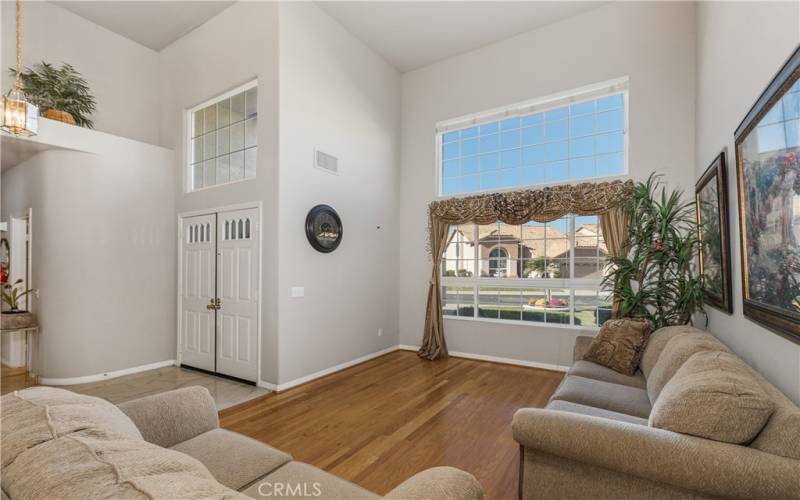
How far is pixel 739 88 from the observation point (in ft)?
7.95

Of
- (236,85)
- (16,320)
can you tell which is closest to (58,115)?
(236,85)

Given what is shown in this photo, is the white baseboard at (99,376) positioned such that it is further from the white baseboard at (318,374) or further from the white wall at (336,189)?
the white wall at (336,189)

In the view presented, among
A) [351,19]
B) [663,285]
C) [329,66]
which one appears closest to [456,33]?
[351,19]

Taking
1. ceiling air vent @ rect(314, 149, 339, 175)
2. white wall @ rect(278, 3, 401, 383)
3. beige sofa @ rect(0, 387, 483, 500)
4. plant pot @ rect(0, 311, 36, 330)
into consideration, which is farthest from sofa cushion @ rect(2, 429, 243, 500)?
plant pot @ rect(0, 311, 36, 330)

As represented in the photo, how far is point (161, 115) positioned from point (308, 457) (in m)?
5.44

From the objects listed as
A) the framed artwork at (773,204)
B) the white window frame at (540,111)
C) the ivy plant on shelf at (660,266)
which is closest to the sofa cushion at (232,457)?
the framed artwork at (773,204)

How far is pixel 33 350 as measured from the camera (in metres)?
4.44

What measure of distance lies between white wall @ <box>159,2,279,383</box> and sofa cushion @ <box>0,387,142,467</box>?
2990 millimetres

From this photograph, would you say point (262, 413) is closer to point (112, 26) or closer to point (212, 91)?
point (212, 91)

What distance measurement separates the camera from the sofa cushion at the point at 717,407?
1409mm

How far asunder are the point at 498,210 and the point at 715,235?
2516 millimetres

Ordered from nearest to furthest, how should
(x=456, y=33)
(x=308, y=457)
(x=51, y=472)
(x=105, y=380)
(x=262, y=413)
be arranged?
(x=51, y=472) < (x=308, y=457) < (x=262, y=413) < (x=105, y=380) < (x=456, y=33)

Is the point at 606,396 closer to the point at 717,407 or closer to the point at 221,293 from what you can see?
the point at 717,407

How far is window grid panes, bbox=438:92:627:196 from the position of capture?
464 centimetres
